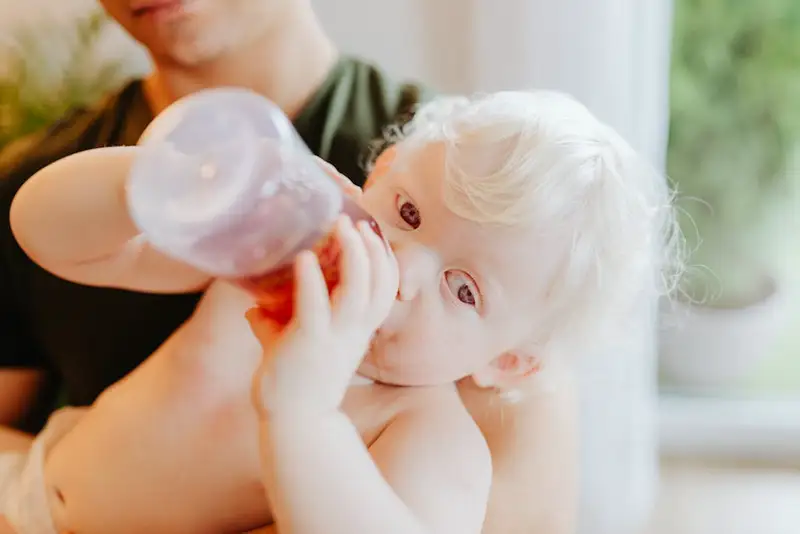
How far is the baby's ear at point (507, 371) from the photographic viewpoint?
88cm

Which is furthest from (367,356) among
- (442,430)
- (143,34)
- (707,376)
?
(707,376)

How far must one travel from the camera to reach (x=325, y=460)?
2.05 ft

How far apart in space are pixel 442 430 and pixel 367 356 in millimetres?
96

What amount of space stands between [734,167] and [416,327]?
104 centimetres

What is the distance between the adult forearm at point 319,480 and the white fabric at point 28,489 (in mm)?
347

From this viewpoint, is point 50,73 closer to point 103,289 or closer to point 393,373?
point 103,289

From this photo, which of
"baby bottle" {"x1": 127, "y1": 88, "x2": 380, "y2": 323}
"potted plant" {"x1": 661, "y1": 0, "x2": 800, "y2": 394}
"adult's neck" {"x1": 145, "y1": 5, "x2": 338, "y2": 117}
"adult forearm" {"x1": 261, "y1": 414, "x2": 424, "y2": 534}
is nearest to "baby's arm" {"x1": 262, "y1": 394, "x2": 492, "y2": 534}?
"adult forearm" {"x1": 261, "y1": 414, "x2": 424, "y2": 534}

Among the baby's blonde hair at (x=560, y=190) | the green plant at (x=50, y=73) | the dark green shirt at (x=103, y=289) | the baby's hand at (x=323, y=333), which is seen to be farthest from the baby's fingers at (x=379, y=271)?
the green plant at (x=50, y=73)

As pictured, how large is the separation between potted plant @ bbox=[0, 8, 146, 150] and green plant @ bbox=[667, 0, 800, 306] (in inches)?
37.9

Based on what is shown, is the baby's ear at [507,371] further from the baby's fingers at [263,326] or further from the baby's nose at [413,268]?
the baby's fingers at [263,326]

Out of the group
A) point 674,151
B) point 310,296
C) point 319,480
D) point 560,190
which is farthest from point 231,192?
point 674,151

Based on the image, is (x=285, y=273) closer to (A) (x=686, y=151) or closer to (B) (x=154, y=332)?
(B) (x=154, y=332)

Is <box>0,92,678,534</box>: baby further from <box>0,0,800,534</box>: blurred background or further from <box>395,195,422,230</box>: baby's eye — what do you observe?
<box>0,0,800,534</box>: blurred background

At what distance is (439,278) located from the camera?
0.76 m
